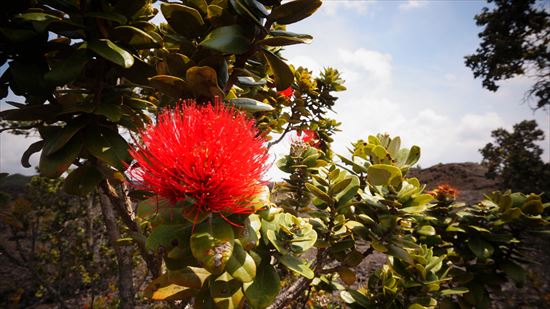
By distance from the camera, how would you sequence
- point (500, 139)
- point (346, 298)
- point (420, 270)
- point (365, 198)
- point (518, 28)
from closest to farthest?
1. point (365, 198)
2. point (420, 270)
3. point (346, 298)
4. point (518, 28)
5. point (500, 139)

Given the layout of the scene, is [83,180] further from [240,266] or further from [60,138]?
[240,266]

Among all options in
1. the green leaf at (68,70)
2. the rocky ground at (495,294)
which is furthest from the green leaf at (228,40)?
the rocky ground at (495,294)

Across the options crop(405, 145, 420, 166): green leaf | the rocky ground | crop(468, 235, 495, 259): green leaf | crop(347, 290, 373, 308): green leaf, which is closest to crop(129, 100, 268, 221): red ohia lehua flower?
crop(405, 145, 420, 166): green leaf

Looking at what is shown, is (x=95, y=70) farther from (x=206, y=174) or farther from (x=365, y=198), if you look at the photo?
(x=365, y=198)

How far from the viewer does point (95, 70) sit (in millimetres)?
1246

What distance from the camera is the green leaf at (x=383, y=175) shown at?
3.95ft

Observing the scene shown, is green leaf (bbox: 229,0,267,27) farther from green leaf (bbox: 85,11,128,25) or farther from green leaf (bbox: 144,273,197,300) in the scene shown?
green leaf (bbox: 144,273,197,300)

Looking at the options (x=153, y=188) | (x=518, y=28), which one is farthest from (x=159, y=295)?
(x=518, y=28)

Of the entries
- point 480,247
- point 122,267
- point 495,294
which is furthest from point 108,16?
point 495,294

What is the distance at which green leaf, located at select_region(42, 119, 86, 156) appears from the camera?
1.00 meters

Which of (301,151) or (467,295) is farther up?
(301,151)

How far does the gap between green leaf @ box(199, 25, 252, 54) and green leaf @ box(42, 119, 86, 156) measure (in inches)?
23.9

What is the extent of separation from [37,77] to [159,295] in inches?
35.6

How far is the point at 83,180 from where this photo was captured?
1171mm
